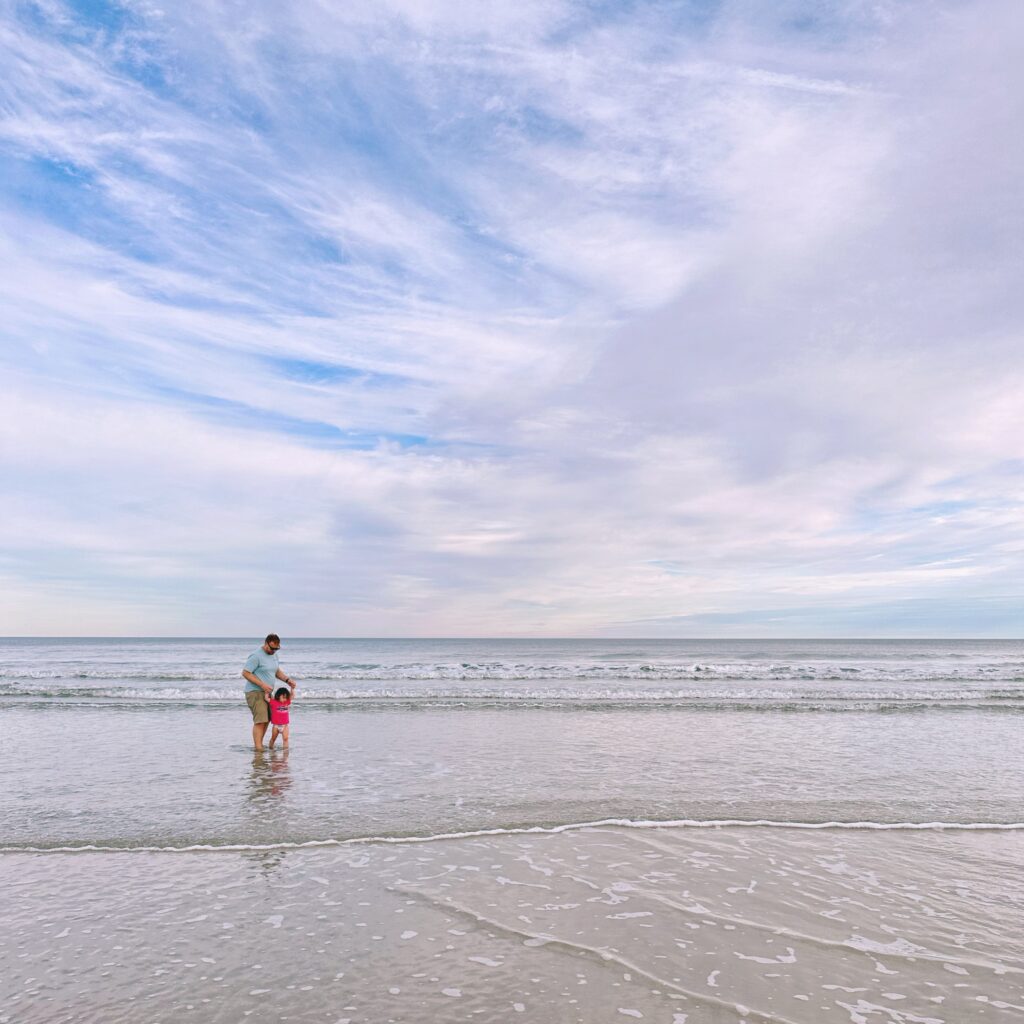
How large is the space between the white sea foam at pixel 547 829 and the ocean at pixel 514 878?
38 millimetres

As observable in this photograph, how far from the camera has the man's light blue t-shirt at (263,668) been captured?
1276cm

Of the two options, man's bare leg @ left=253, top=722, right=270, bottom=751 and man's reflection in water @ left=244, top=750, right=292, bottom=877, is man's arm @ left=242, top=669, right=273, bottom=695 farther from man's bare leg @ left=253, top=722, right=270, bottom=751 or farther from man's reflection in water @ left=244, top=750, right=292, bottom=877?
man's reflection in water @ left=244, top=750, right=292, bottom=877

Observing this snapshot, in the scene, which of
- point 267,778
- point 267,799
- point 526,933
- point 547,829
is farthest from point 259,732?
point 526,933

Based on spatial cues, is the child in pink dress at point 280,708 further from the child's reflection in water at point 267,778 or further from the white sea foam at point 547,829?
the white sea foam at point 547,829

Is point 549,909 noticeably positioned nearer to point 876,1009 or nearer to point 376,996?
point 376,996

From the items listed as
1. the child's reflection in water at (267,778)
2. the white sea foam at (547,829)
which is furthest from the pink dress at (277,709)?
the white sea foam at (547,829)

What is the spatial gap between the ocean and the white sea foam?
0.04 m

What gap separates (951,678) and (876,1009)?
1303 inches

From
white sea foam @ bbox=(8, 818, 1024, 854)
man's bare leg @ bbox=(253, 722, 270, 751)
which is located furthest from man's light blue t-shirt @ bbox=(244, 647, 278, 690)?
white sea foam @ bbox=(8, 818, 1024, 854)

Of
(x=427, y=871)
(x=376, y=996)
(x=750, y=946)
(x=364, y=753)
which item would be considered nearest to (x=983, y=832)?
(x=750, y=946)

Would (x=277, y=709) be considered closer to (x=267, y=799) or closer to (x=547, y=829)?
(x=267, y=799)

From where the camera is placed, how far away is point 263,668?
12812 millimetres

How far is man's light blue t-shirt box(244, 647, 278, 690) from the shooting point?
12.8 m

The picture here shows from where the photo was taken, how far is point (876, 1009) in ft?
13.4
